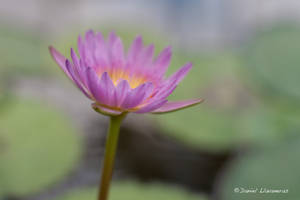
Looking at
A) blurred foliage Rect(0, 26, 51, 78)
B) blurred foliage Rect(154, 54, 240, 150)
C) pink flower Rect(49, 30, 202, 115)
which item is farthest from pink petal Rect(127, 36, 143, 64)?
blurred foliage Rect(0, 26, 51, 78)

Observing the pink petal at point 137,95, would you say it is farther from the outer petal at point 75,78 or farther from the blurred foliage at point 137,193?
the blurred foliage at point 137,193

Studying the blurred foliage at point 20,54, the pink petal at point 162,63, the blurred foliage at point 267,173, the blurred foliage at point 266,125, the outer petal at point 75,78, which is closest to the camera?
the outer petal at point 75,78

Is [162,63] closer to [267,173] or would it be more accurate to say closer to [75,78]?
[75,78]

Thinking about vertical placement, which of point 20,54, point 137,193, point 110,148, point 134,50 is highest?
point 134,50

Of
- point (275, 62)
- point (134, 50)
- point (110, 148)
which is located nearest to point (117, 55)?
point (134, 50)

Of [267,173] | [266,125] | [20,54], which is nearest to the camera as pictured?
[267,173]

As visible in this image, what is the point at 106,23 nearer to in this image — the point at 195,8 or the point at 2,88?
the point at 2,88

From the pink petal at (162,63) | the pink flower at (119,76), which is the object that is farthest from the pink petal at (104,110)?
the pink petal at (162,63)
